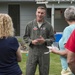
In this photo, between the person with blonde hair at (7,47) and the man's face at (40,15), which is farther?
the man's face at (40,15)

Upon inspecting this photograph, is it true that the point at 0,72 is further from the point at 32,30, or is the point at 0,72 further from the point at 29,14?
the point at 29,14

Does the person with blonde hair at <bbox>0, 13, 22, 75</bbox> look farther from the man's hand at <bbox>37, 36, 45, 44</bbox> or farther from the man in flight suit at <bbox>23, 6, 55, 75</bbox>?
the man in flight suit at <bbox>23, 6, 55, 75</bbox>

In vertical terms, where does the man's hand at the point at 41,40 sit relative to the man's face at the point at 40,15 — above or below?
below

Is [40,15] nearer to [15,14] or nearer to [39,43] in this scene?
[39,43]

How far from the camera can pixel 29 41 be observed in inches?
265

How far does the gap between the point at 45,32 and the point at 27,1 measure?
15259 mm

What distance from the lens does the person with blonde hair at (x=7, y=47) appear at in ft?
15.4

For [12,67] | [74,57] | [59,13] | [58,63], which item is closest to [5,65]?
[12,67]

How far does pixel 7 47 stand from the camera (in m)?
4.73

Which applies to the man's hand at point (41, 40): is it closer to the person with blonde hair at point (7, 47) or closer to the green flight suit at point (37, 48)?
the green flight suit at point (37, 48)

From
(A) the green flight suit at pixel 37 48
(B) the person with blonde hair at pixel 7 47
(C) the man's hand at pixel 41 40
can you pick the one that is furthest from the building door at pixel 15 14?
(B) the person with blonde hair at pixel 7 47

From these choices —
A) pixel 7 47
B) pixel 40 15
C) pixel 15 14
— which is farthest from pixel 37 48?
pixel 15 14

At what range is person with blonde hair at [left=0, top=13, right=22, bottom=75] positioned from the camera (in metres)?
4.70

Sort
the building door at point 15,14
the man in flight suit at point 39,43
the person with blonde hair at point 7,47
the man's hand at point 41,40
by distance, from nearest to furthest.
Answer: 1. the person with blonde hair at point 7,47
2. the man's hand at point 41,40
3. the man in flight suit at point 39,43
4. the building door at point 15,14
